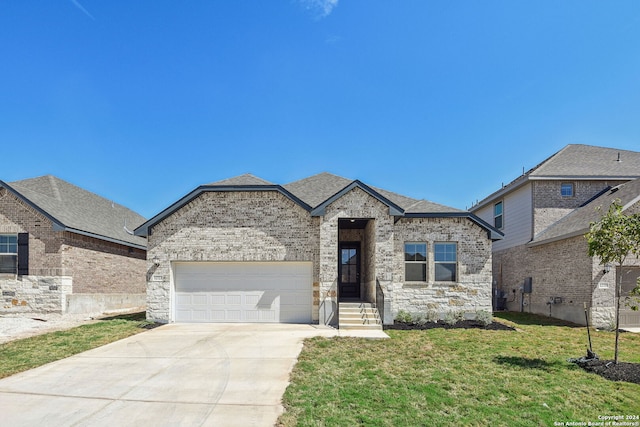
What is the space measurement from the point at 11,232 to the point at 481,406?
17633 millimetres

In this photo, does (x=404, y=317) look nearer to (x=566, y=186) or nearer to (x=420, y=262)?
(x=420, y=262)

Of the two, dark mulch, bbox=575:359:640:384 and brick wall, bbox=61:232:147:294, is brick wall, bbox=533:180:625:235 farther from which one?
brick wall, bbox=61:232:147:294

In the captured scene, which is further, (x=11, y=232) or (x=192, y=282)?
(x=11, y=232)

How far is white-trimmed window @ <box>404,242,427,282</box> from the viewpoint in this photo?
45.8ft

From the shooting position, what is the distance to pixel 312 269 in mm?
13672

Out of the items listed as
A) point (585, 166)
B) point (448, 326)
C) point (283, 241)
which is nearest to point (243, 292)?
point (283, 241)

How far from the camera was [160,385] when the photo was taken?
21.9 feet

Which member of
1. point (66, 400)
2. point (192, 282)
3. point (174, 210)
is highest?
point (174, 210)

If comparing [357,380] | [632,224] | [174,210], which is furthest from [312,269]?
[632,224]

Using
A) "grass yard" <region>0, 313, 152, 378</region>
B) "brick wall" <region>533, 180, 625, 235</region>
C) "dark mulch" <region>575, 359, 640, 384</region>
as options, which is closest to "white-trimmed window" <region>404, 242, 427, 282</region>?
"dark mulch" <region>575, 359, 640, 384</region>

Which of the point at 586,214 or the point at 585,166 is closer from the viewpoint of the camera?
the point at 586,214

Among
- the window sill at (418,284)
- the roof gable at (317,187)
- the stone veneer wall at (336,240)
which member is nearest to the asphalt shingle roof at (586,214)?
the window sill at (418,284)

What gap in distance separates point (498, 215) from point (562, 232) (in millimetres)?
5868

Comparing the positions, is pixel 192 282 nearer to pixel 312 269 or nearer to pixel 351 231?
pixel 312 269
